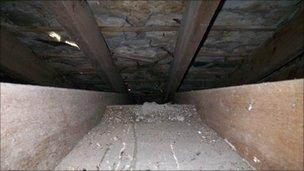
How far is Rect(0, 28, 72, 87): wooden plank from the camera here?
2.31 m

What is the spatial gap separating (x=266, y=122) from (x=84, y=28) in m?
1.40

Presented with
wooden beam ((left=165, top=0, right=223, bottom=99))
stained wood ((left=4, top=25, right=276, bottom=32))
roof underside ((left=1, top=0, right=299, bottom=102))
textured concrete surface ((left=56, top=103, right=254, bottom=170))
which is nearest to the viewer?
textured concrete surface ((left=56, top=103, right=254, bottom=170))

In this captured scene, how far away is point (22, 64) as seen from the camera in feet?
8.47

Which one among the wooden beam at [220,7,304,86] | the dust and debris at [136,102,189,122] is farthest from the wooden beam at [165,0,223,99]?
the wooden beam at [220,7,304,86]

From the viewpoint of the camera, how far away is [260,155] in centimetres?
107

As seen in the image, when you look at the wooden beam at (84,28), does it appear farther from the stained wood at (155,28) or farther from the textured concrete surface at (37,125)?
the textured concrete surface at (37,125)

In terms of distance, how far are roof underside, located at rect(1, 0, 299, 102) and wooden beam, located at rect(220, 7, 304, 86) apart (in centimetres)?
7

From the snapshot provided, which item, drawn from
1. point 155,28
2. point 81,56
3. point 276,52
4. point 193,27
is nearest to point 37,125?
point 193,27

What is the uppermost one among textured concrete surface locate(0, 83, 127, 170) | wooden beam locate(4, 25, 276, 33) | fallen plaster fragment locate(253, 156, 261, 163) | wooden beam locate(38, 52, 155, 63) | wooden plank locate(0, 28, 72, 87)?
wooden beam locate(4, 25, 276, 33)

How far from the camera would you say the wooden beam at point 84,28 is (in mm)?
1565

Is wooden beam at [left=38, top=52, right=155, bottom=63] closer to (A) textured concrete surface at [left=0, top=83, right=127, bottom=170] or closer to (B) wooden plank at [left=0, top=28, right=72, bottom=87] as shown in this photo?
(B) wooden plank at [left=0, top=28, right=72, bottom=87]

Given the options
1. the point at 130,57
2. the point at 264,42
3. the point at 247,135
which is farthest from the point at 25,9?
the point at 264,42

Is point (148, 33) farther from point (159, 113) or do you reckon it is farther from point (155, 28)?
point (159, 113)

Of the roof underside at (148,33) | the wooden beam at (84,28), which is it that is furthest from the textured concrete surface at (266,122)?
the wooden beam at (84,28)
